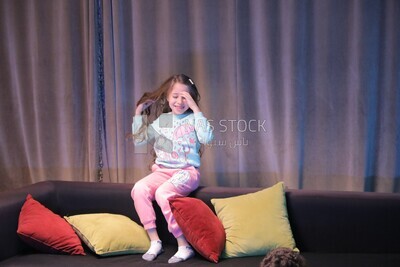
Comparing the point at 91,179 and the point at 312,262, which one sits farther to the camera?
the point at 91,179

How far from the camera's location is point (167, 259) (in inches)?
88.9

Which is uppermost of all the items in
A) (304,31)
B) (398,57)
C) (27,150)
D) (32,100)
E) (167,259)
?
(304,31)

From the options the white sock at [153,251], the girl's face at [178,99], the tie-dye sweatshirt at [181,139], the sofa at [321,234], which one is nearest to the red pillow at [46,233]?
the sofa at [321,234]

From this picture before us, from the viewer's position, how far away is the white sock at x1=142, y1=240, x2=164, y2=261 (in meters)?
2.25

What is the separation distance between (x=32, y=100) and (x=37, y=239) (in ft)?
4.22

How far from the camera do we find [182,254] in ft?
7.37

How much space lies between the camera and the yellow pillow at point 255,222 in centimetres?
223

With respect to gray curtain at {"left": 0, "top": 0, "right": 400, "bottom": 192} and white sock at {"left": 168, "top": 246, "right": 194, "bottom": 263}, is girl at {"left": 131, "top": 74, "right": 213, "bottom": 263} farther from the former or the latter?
gray curtain at {"left": 0, "top": 0, "right": 400, "bottom": 192}

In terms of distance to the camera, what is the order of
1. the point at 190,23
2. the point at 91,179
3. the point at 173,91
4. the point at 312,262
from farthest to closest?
1. the point at 91,179
2. the point at 190,23
3. the point at 173,91
4. the point at 312,262

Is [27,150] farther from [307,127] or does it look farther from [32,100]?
[307,127]

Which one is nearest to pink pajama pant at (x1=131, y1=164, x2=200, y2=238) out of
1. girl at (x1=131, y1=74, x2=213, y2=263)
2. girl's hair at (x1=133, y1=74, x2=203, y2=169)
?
girl at (x1=131, y1=74, x2=213, y2=263)

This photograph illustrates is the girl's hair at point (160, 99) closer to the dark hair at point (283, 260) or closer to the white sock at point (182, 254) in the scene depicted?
the white sock at point (182, 254)

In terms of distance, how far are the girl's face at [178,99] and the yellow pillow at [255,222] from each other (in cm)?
57

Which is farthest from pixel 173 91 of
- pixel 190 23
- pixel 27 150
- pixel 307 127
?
pixel 27 150
